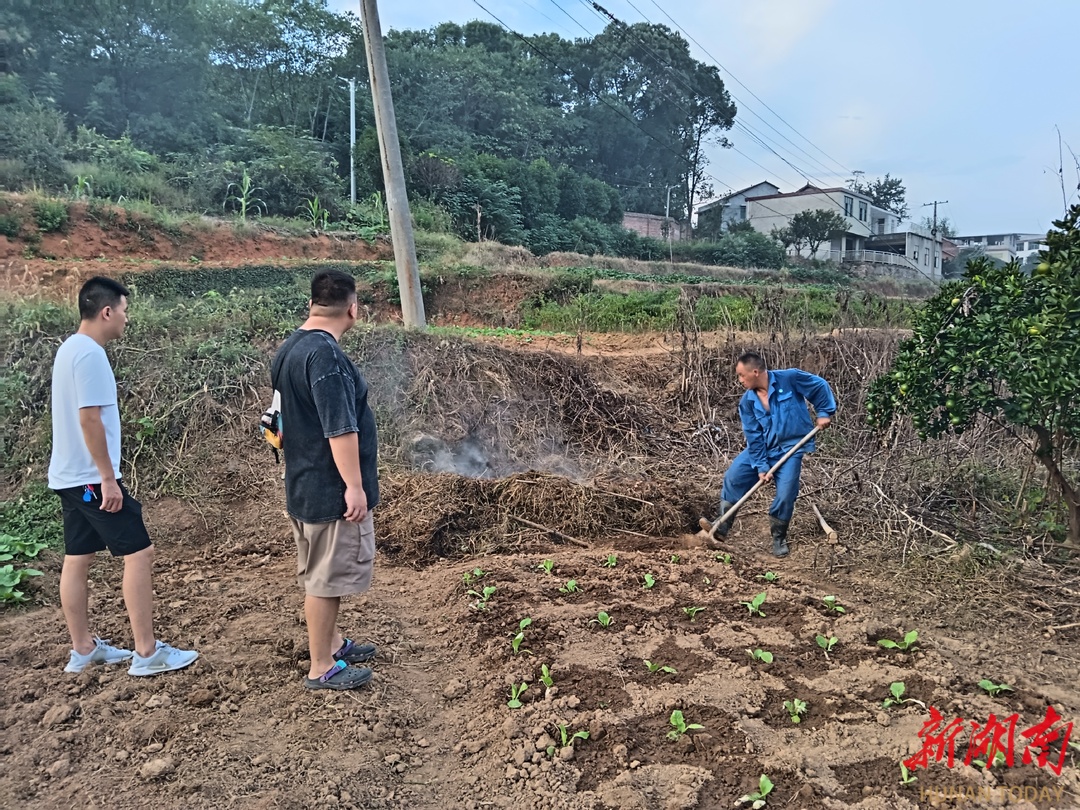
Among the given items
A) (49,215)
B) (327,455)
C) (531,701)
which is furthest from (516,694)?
(49,215)

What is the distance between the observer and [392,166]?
951 centimetres

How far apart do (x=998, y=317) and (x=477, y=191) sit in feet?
88.2

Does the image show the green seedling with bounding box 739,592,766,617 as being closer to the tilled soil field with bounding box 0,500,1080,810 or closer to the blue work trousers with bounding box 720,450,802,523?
the tilled soil field with bounding box 0,500,1080,810

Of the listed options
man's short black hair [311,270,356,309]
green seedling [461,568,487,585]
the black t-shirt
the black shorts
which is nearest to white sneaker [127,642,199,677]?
the black shorts

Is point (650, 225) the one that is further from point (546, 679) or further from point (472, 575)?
point (546, 679)

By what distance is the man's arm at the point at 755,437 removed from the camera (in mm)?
5258

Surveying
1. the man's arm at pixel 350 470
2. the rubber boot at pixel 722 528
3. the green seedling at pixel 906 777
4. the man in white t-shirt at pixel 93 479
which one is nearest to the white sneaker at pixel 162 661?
the man in white t-shirt at pixel 93 479

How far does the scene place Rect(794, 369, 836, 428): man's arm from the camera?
16.1ft

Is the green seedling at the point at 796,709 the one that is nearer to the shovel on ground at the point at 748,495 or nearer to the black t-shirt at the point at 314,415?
the black t-shirt at the point at 314,415

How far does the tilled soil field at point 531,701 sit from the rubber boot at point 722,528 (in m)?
0.78

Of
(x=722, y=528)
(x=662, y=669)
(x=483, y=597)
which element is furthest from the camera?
(x=722, y=528)

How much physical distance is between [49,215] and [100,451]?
14.4 m

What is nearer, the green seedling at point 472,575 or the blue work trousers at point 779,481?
the green seedling at point 472,575

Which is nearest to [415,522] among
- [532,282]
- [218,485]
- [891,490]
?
[218,485]
